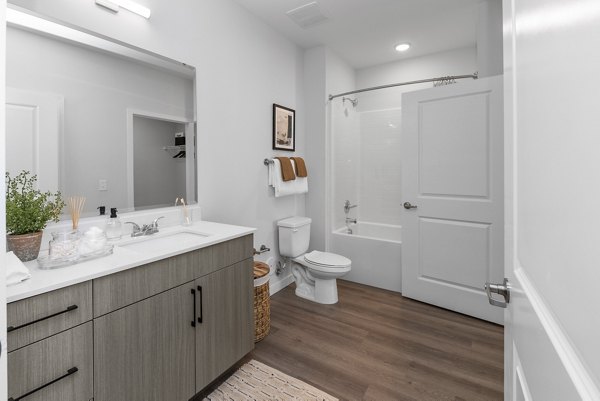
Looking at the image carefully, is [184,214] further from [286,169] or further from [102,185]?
[286,169]

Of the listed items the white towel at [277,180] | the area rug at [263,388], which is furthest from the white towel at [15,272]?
the white towel at [277,180]

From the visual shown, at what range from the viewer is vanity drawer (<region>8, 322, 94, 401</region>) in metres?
0.86

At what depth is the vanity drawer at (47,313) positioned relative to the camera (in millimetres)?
856

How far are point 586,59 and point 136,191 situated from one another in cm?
194

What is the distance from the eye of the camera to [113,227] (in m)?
1.55

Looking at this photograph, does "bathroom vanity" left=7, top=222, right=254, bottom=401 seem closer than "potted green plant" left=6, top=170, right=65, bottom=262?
Yes

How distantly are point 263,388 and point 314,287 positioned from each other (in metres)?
1.21

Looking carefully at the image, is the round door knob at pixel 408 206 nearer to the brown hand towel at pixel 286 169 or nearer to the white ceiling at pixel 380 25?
the brown hand towel at pixel 286 169

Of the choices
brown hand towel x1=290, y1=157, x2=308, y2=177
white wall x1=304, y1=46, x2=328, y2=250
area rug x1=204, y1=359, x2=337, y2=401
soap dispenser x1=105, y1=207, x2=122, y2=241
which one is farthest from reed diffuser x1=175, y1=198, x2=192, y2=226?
white wall x1=304, y1=46, x2=328, y2=250

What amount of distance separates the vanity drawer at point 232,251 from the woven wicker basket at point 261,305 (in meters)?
0.38

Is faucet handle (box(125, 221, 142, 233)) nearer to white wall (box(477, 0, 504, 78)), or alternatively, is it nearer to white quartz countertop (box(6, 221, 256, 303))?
white quartz countertop (box(6, 221, 256, 303))

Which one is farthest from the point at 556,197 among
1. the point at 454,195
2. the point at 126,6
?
the point at 454,195

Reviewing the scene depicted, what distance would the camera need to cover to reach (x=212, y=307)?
150 cm

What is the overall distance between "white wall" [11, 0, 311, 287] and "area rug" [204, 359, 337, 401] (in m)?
1.08
